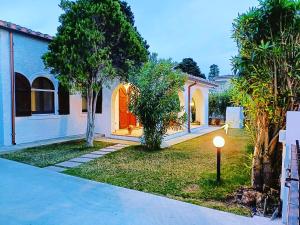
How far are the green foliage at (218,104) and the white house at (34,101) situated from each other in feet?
27.0

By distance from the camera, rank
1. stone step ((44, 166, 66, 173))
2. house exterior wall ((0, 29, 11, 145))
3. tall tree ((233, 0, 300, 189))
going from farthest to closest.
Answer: house exterior wall ((0, 29, 11, 145)) → stone step ((44, 166, 66, 173)) → tall tree ((233, 0, 300, 189))

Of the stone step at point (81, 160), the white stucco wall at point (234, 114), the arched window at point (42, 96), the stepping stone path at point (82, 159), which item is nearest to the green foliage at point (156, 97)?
the stepping stone path at point (82, 159)

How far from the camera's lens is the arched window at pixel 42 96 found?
1226cm

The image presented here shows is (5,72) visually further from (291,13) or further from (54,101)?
(291,13)

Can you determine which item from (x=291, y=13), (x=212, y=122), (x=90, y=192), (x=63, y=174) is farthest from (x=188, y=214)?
(x=212, y=122)

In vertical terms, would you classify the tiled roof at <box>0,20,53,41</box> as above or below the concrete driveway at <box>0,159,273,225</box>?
above

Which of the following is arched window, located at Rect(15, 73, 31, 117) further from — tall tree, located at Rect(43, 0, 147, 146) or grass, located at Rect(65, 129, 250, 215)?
grass, located at Rect(65, 129, 250, 215)

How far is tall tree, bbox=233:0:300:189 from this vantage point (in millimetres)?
5090

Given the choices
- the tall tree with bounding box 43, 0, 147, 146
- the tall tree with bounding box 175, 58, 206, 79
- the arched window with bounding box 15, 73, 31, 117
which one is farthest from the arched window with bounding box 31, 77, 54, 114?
the tall tree with bounding box 175, 58, 206, 79

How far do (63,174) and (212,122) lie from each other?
17699 millimetres

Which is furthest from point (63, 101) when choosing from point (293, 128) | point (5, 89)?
point (293, 128)

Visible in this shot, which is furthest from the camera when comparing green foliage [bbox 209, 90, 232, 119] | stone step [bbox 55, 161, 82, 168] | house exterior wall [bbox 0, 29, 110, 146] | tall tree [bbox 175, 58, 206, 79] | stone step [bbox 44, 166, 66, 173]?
tall tree [bbox 175, 58, 206, 79]

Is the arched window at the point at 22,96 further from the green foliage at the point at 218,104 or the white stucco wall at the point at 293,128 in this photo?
the green foliage at the point at 218,104

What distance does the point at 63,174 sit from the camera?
692 centimetres
